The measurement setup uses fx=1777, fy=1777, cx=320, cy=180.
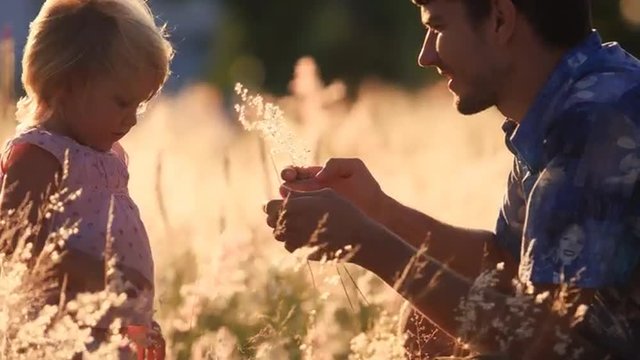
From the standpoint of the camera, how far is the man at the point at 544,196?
3.85 metres

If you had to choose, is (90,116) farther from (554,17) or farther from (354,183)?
(554,17)

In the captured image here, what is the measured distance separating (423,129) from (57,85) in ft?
15.4

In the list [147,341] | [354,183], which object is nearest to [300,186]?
[354,183]

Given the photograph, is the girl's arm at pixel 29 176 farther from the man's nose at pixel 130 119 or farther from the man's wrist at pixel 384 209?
the man's wrist at pixel 384 209

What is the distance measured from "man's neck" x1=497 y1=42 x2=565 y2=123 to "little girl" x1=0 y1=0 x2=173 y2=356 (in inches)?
47.0

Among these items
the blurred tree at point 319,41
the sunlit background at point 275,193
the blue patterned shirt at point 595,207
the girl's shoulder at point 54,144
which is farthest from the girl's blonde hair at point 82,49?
the blurred tree at point 319,41

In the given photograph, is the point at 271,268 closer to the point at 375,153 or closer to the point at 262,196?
the point at 262,196

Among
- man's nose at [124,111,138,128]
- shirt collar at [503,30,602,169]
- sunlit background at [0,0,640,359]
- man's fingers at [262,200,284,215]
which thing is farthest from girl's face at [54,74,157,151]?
shirt collar at [503,30,602,169]

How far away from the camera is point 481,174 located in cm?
696

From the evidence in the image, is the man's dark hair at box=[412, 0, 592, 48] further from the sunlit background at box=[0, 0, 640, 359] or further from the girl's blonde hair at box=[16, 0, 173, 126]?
the girl's blonde hair at box=[16, 0, 173, 126]

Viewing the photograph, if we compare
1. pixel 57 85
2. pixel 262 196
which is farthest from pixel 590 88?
pixel 262 196

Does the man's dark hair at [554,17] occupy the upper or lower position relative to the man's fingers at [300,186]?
upper

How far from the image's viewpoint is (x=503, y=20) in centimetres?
420

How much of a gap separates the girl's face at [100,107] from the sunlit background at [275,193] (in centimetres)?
40
